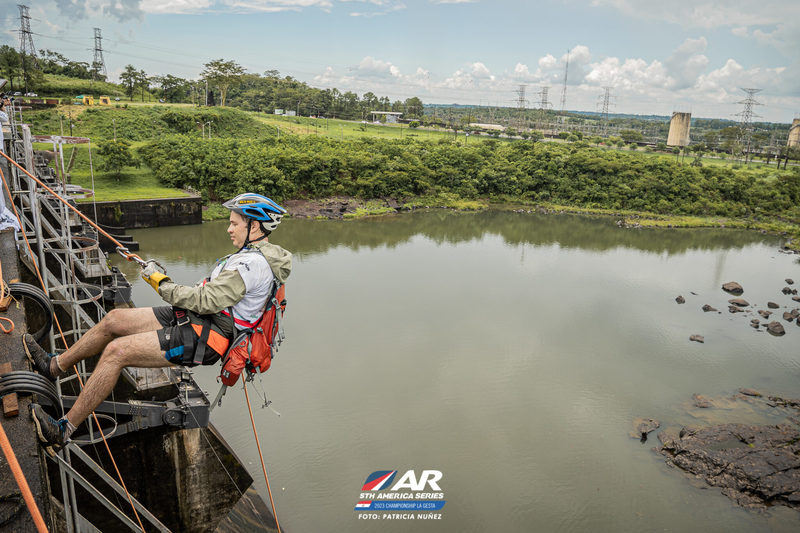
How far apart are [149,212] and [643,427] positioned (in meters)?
20.8

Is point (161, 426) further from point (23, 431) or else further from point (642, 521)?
point (642, 521)

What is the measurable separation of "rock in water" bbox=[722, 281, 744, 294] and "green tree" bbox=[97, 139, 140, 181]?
2668 centimetres

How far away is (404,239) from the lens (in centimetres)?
2511

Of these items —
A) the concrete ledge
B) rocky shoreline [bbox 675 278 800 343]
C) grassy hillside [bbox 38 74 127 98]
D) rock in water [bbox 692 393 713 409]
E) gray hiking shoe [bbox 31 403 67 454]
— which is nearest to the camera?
gray hiking shoe [bbox 31 403 67 454]

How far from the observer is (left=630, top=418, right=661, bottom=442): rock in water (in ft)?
32.7

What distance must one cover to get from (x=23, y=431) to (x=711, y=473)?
10.1m


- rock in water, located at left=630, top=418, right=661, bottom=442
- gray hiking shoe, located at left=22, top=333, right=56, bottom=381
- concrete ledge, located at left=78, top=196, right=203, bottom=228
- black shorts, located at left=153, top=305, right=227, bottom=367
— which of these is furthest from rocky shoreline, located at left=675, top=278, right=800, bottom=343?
concrete ledge, located at left=78, top=196, right=203, bottom=228

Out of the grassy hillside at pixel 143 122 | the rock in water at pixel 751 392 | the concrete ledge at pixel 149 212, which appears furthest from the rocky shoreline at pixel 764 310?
the grassy hillside at pixel 143 122

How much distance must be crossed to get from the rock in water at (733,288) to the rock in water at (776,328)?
134 inches

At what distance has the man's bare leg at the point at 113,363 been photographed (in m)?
2.99

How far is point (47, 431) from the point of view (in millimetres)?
2490

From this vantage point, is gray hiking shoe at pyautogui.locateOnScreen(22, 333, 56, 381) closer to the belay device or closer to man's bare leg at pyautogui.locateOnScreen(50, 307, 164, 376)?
man's bare leg at pyautogui.locateOnScreen(50, 307, 164, 376)

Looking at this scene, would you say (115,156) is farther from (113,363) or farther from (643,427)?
(113,363)

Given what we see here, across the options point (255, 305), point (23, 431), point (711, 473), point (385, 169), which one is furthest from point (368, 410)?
point (385, 169)
